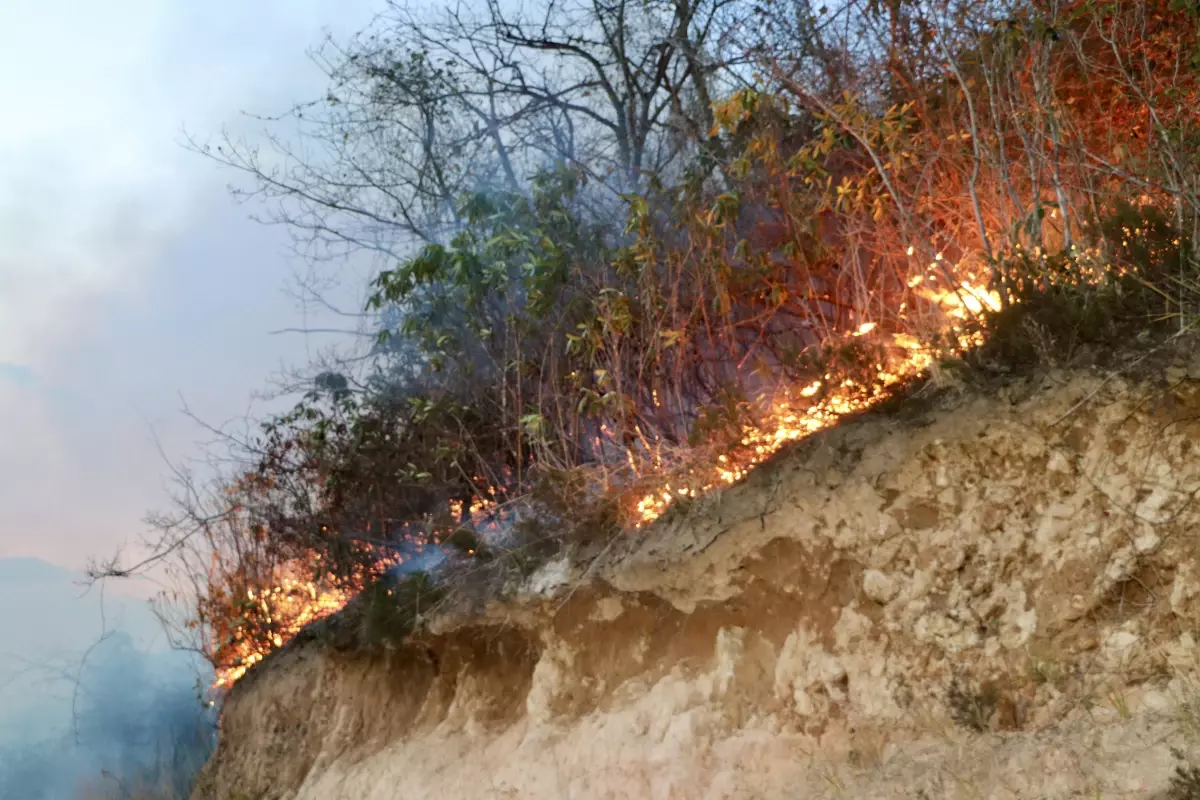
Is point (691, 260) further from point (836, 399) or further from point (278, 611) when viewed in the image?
point (278, 611)

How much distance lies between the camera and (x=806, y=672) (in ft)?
18.9

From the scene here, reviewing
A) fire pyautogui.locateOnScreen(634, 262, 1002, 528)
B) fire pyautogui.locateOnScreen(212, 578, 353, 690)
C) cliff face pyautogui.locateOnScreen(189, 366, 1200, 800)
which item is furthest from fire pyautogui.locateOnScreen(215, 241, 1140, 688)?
fire pyautogui.locateOnScreen(212, 578, 353, 690)

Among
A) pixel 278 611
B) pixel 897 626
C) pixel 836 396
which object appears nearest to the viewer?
pixel 897 626

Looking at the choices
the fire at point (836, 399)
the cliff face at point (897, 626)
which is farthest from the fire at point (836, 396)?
the cliff face at point (897, 626)

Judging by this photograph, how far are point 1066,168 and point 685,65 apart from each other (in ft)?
20.1

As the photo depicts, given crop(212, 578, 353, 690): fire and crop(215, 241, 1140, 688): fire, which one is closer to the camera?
crop(215, 241, 1140, 688): fire

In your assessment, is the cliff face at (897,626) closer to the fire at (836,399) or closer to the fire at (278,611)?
the fire at (836,399)

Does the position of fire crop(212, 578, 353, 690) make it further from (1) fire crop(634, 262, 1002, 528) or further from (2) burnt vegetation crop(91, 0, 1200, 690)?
(1) fire crop(634, 262, 1002, 528)

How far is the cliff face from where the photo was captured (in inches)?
185

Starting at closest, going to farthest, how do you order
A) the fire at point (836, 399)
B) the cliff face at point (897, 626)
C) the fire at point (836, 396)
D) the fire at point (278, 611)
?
1. the cliff face at point (897, 626)
2. the fire at point (836, 396)
3. the fire at point (836, 399)
4. the fire at point (278, 611)

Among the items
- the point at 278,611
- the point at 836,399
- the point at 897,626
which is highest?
the point at 836,399

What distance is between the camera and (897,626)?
549 centimetres

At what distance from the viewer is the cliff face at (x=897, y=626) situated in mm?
4703

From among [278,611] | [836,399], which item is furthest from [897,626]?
[278,611]
